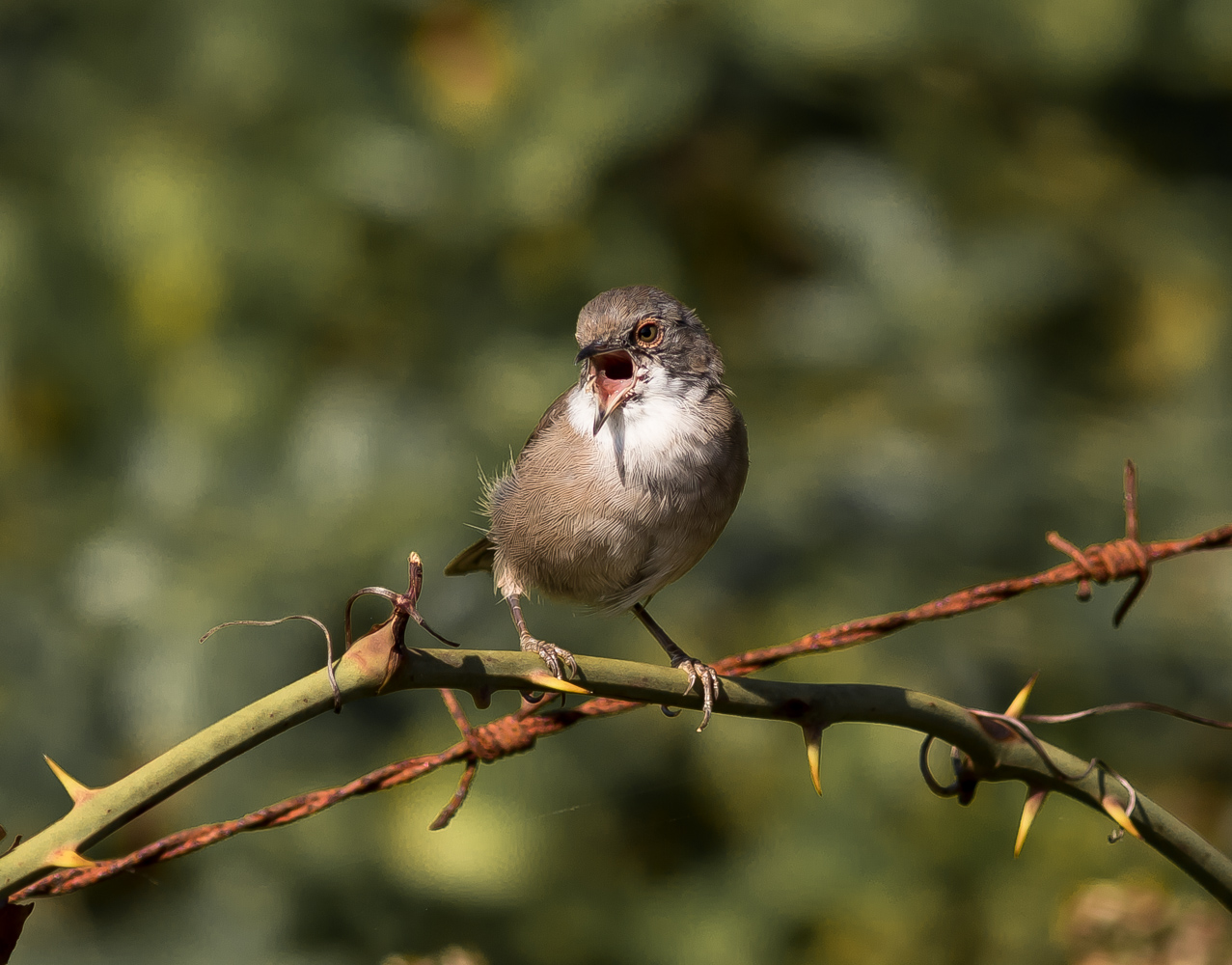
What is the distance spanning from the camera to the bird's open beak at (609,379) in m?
2.88

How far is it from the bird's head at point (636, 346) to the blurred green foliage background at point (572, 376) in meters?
0.92

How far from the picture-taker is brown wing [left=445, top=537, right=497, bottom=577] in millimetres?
3238

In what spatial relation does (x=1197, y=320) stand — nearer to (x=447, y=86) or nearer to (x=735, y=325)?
(x=735, y=325)

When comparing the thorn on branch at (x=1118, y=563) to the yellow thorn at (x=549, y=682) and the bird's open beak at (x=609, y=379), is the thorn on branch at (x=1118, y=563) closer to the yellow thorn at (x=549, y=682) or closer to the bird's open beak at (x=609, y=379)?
the bird's open beak at (x=609, y=379)

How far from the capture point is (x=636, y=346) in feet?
9.82

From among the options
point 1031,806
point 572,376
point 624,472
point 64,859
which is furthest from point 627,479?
point 572,376

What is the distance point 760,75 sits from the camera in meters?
5.28

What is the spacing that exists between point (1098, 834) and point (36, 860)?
3.86 m

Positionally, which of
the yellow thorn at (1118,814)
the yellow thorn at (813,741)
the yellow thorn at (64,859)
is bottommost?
the yellow thorn at (1118,814)

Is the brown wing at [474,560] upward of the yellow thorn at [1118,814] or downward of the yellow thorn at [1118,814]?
upward

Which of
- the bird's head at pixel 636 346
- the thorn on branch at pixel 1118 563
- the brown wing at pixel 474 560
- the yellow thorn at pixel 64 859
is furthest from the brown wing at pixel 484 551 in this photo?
the yellow thorn at pixel 64 859

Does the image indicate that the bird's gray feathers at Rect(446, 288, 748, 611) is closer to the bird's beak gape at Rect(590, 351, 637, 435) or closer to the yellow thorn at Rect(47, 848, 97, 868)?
the bird's beak gape at Rect(590, 351, 637, 435)

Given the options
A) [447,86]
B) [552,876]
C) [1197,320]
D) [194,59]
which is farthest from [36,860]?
[1197,320]

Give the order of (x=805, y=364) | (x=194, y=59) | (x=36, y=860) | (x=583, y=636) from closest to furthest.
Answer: (x=36, y=860)
(x=583, y=636)
(x=805, y=364)
(x=194, y=59)
